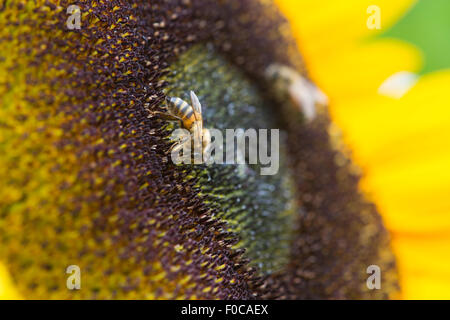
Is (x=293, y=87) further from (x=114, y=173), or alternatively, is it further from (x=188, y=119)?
(x=114, y=173)

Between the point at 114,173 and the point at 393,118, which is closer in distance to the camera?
the point at 114,173

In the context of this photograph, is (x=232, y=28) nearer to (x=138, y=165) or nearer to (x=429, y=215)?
(x=138, y=165)

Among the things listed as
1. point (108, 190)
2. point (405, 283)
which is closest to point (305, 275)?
point (405, 283)

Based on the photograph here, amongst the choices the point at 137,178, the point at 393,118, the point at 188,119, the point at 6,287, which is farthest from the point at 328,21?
the point at 6,287

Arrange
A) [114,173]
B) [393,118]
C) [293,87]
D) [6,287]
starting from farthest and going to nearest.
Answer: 1. [393,118]
2. [293,87]
3. [114,173]
4. [6,287]

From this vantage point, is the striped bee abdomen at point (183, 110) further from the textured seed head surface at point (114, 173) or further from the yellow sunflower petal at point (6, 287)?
the yellow sunflower petal at point (6, 287)

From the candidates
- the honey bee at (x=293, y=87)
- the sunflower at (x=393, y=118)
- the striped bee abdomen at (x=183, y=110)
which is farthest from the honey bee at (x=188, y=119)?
the sunflower at (x=393, y=118)

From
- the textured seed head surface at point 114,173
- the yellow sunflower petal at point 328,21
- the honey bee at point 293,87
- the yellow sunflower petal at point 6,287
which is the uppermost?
the yellow sunflower petal at point 328,21
